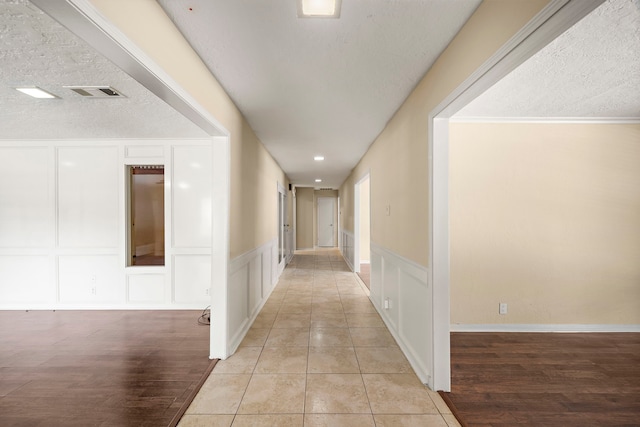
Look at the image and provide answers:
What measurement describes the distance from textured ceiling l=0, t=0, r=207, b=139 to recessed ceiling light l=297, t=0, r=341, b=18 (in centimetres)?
139

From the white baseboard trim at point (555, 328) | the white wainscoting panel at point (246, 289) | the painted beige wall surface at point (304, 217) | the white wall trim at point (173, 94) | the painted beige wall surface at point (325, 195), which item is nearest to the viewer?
the white wall trim at point (173, 94)

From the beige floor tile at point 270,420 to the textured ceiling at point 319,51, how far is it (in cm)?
252

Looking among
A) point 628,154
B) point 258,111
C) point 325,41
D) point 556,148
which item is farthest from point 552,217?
point 258,111

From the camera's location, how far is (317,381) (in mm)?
2285

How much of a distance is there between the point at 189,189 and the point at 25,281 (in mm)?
2734

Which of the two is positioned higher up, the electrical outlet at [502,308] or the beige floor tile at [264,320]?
the electrical outlet at [502,308]

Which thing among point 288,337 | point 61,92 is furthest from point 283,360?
point 61,92

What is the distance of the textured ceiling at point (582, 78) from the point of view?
5.46 feet

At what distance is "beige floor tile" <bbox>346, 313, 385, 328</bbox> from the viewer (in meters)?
3.50

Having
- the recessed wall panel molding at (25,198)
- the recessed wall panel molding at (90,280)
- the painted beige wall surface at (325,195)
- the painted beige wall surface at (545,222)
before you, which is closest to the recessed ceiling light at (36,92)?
the recessed wall panel molding at (25,198)

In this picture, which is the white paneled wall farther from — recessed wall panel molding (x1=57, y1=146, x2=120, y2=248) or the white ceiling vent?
the white ceiling vent

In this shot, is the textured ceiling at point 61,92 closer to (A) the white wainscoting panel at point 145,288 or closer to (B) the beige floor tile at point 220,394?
(A) the white wainscoting panel at point 145,288

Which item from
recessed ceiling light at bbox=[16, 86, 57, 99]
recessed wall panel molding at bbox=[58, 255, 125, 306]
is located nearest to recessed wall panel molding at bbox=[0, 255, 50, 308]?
recessed wall panel molding at bbox=[58, 255, 125, 306]

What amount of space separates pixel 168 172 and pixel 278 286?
282 cm
